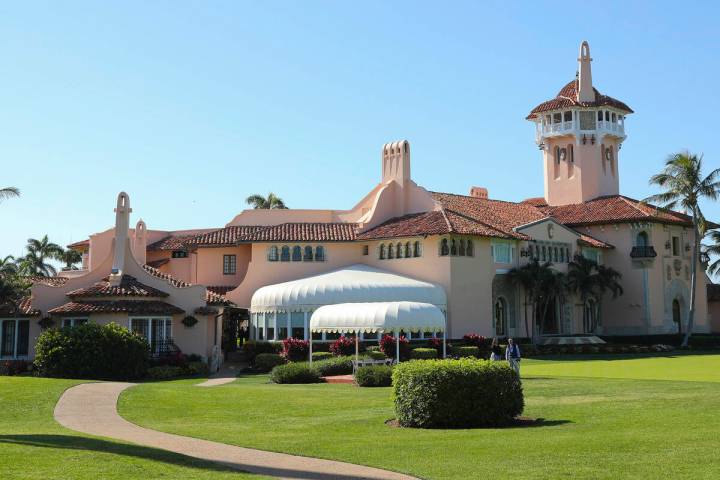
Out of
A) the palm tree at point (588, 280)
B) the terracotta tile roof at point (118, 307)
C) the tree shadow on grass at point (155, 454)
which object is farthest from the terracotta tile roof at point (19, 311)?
the palm tree at point (588, 280)

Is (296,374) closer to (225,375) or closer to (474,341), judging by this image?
(225,375)

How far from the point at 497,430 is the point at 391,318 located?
17.2 metres

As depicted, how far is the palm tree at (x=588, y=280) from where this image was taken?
198ft

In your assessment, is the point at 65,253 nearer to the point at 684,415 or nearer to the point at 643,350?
the point at 643,350

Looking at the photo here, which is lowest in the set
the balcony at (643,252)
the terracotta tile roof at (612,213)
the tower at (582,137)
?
the balcony at (643,252)

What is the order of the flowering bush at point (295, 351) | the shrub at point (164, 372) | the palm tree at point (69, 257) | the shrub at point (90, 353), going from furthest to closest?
the palm tree at point (69, 257) < the flowering bush at point (295, 351) < the shrub at point (164, 372) < the shrub at point (90, 353)

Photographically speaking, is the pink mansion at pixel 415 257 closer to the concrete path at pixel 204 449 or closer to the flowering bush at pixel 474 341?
the flowering bush at pixel 474 341

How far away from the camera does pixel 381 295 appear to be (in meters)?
51.5

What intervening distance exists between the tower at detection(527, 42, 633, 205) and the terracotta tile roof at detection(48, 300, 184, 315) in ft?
125

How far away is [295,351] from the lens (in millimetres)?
45406

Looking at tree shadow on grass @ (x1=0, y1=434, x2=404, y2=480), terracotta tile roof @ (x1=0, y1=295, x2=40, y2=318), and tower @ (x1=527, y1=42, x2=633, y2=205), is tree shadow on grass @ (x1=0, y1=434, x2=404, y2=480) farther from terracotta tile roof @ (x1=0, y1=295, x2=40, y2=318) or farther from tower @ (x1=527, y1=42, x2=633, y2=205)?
tower @ (x1=527, y1=42, x2=633, y2=205)

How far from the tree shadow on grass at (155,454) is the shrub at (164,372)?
73.6ft

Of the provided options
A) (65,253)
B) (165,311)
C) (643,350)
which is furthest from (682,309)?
Answer: (65,253)

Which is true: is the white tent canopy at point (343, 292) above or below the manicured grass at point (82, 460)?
above
